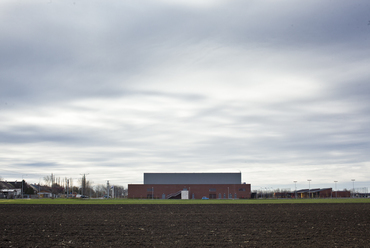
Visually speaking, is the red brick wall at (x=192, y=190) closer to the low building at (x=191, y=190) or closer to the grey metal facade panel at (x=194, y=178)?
the low building at (x=191, y=190)

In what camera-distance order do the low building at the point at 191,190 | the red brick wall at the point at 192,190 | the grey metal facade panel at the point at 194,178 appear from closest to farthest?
1. the low building at the point at 191,190
2. the red brick wall at the point at 192,190
3. the grey metal facade panel at the point at 194,178

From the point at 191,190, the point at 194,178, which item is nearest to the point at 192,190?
the point at 191,190

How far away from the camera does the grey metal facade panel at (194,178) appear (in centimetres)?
14050

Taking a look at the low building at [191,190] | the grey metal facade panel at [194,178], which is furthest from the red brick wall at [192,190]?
the grey metal facade panel at [194,178]

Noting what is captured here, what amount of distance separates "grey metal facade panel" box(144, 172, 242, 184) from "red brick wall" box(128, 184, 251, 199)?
13.6 ft

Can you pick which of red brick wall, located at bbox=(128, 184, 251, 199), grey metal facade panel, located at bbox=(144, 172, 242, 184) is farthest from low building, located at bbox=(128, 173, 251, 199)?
grey metal facade panel, located at bbox=(144, 172, 242, 184)

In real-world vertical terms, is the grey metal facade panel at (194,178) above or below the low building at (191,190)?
above

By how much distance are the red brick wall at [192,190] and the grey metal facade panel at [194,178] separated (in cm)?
415

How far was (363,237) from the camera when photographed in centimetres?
2061

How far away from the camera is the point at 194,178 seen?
463ft

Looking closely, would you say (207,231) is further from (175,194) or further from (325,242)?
(175,194)

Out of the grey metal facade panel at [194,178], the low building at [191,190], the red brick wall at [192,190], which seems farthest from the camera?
the grey metal facade panel at [194,178]

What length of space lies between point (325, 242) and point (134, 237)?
10.0 meters

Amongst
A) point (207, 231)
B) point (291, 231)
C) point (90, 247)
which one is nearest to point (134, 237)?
point (90, 247)
